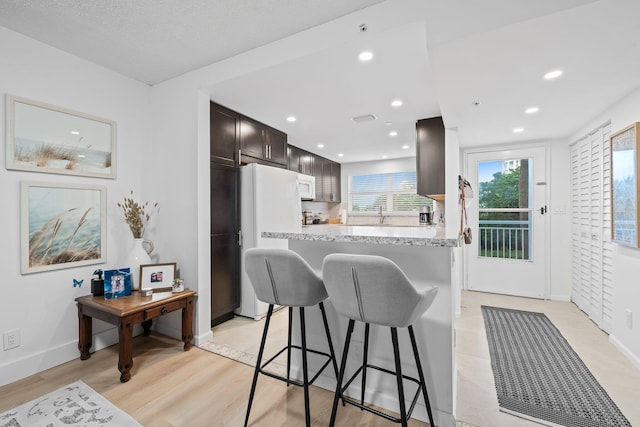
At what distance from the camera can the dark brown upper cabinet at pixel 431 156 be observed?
131 inches

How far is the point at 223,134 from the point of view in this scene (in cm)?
306

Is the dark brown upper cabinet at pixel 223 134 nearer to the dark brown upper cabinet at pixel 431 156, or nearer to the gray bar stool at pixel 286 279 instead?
the gray bar stool at pixel 286 279

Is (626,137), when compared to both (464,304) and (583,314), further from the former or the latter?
(464,304)

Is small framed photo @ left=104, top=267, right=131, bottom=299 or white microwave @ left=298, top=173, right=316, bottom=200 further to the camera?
white microwave @ left=298, top=173, right=316, bottom=200

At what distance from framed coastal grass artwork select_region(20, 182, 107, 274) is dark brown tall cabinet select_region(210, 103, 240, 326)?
0.95 metres

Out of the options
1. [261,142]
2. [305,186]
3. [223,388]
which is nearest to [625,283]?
[223,388]

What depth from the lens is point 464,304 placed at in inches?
148

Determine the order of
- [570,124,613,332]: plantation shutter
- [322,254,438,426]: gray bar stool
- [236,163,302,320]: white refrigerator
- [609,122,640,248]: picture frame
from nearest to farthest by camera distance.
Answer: [322,254,438,426]: gray bar stool → [609,122,640,248]: picture frame → [570,124,613,332]: plantation shutter → [236,163,302,320]: white refrigerator

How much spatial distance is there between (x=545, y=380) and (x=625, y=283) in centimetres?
121

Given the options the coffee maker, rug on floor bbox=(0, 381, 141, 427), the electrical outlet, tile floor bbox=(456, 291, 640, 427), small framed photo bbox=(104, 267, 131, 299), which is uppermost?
the coffee maker

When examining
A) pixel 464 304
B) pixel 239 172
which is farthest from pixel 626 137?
pixel 239 172

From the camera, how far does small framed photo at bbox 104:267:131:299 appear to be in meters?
2.35

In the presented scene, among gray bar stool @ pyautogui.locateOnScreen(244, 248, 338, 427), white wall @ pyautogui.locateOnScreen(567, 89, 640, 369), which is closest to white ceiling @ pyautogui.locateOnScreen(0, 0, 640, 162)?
white wall @ pyautogui.locateOnScreen(567, 89, 640, 369)

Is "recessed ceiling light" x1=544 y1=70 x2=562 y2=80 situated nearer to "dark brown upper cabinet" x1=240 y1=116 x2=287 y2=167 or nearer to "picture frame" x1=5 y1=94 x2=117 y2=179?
"dark brown upper cabinet" x1=240 y1=116 x2=287 y2=167
